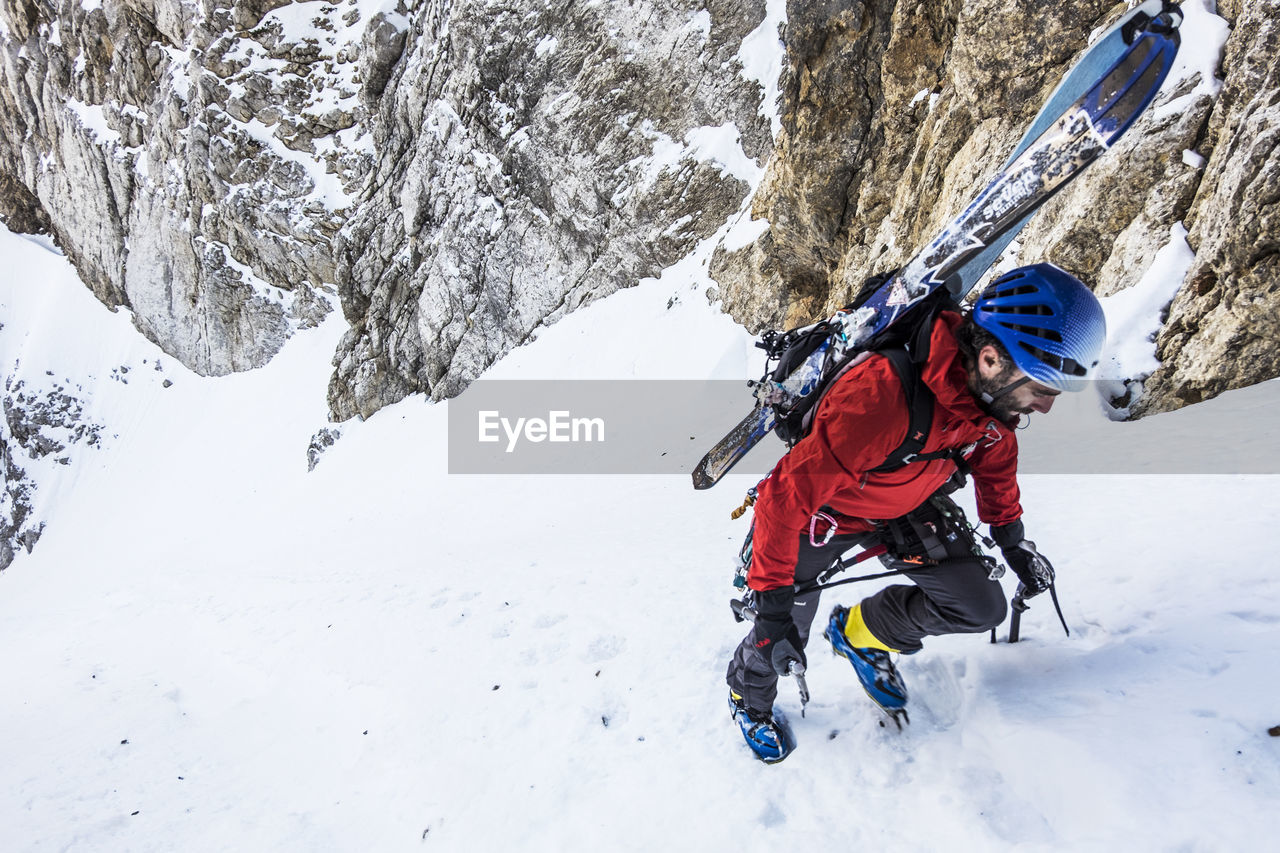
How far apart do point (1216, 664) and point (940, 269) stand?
2.78 metres

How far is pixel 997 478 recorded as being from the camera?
2818 millimetres

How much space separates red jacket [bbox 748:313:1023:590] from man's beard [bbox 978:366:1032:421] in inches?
1.9

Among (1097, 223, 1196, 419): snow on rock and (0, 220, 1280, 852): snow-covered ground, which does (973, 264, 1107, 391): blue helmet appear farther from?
(1097, 223, 1196, 419): snow on rock

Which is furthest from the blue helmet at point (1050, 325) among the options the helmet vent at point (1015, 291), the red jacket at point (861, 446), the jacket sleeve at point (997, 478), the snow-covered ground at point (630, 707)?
the snow-covered ground at point (630, 707)

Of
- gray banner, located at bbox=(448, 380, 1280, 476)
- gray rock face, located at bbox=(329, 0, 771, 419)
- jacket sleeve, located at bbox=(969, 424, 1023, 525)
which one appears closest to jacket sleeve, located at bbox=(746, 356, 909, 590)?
jacket sleeve, located at bbox=(969, 424, 1023, 525)

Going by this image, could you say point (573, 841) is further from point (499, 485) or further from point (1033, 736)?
point (499, 485)

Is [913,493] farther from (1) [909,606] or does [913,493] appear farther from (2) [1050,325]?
(2) [1050,325]

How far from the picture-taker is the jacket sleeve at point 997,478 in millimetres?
2764

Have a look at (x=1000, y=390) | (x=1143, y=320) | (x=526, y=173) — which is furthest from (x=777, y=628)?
(x=526, y=173)

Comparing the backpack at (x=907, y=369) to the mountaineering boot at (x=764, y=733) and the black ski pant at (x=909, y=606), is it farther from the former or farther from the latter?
the mountaineering boot at (x=764, y=733)

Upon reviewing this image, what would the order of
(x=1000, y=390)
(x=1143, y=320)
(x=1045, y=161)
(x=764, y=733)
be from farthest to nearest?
(x=1143, y=320), (x=1045, y=161), (x=764, y=733), (x=1000, y=390)

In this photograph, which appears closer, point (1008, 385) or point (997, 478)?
point (1008, 385)

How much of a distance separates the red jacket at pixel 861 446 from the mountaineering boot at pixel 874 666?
30.7 inches

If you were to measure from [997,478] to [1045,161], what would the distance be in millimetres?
2413
